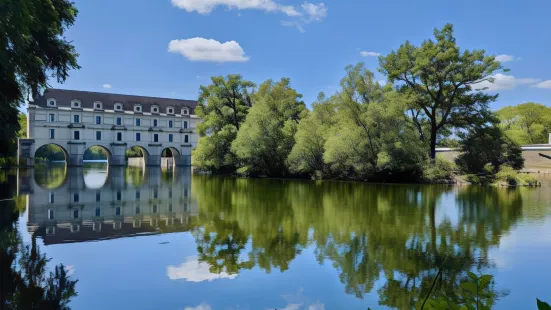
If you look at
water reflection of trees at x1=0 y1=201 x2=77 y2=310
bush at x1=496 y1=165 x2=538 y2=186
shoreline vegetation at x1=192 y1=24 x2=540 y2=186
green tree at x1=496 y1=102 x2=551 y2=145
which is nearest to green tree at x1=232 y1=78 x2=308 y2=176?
shoreline vegetation at x1=192 y1=24 x2=540 y2=186

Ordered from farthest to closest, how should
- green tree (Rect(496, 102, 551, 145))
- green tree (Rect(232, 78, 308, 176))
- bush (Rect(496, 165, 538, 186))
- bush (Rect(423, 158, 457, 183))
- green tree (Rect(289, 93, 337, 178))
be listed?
green tree (Rect(496, 102, 551, 145)) → green tree (Rect(232, 78, 308, 176)) → green tree (Rect(289, 93, 337, 178)) → bush (Rect(423, 158, 457, 183)) → bush (Rect(496, 165, 538, 186))

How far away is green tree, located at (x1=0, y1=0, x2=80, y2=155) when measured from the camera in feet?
36.4

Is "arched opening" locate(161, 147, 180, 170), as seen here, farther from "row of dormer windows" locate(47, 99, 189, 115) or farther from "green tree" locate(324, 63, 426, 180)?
"green tree" locate(324, 63, 426, 180)

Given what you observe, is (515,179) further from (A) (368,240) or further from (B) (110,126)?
(B) (110,126)

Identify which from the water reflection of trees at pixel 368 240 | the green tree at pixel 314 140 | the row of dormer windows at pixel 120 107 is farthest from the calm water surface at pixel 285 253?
the row of dormer windows at pixel 120 107

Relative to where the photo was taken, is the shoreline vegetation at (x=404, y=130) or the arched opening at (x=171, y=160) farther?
the arched opening at (x=171, y=160)

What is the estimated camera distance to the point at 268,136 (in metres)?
43.5

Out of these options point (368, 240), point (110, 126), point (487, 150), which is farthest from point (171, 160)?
point (368, 240)

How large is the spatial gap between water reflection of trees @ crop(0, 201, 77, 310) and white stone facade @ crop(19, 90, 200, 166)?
2359 inches

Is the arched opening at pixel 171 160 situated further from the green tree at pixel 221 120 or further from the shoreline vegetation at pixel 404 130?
the shoreline vegetation at pixel 404 130

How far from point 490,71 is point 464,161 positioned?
7.89m

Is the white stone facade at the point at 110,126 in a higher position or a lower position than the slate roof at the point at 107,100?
lower

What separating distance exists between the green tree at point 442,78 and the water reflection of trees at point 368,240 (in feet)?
63.8

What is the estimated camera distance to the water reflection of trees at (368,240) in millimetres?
7828
